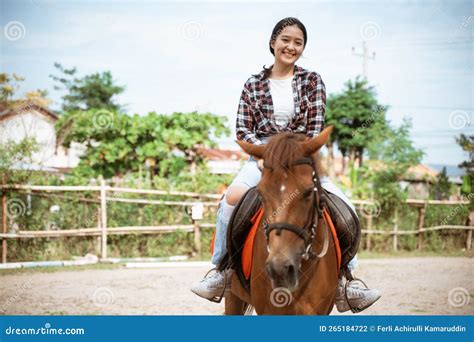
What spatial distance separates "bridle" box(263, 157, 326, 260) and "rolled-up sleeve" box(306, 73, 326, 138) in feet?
3.02

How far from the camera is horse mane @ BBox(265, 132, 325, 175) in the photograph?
3.45 metres

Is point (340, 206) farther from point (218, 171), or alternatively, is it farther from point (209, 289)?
point (218, 171)

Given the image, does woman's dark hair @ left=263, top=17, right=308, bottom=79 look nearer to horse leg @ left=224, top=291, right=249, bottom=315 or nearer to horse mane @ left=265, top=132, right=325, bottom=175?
horse mane @ left=265, top=132, right=325, bottom=175

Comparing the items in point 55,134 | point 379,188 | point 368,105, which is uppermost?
point 368,105

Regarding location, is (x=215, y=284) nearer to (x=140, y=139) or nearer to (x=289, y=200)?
(x=289, y=200)

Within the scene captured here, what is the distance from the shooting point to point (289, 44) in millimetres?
4469

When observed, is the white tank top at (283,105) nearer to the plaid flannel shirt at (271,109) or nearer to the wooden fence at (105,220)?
the plaid flannel shirt at (271,109)

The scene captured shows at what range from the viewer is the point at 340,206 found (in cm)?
432

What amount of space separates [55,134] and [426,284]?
1263 centimetres

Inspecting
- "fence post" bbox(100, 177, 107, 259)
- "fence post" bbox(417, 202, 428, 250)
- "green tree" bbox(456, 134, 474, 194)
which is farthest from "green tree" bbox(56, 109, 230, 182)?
"green tree" bbox(456, 134, 474, 194)

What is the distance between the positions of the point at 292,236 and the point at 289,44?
1.86m

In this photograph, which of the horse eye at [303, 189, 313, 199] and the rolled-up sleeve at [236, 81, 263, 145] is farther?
the rolled-up sleeve at [236, 81, 263, 145]

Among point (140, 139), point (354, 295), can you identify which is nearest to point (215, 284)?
point (354, 295)
